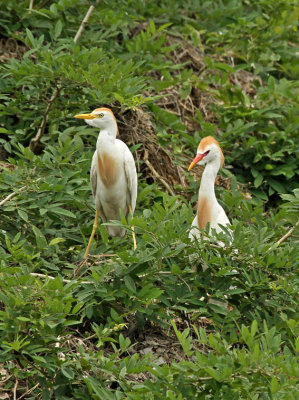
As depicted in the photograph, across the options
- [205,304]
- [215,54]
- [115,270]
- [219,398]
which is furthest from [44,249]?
[215,54]

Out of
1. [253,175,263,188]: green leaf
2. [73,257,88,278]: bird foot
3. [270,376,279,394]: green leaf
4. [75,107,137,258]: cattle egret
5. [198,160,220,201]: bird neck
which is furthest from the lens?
[253,175,263,188]: green leaf

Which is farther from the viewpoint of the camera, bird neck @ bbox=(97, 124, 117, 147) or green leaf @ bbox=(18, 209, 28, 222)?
bird neck @ bbox=(97, 124, 117, 147)

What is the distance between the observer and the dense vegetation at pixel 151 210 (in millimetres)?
3922

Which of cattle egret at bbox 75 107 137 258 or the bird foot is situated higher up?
cattle egret at bbox 75 107 137 258

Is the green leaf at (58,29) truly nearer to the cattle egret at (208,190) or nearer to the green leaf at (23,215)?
the cattle egret at (208,190)

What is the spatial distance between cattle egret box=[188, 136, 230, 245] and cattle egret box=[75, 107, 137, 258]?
404mm

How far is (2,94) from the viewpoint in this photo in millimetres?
6098

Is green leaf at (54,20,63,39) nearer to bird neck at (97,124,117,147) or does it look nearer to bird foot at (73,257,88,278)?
bird neck at (97,124,117,147)

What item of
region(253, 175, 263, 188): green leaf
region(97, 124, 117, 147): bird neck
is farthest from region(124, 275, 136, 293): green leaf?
region(253, 175, 263, 188): green leaf

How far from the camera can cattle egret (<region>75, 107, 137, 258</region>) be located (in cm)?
528

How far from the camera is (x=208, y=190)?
5430 mm

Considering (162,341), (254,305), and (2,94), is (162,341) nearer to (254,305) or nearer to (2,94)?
(254,305)

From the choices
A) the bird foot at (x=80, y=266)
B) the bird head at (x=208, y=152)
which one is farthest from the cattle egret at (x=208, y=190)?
the bird foot at (x=80, y=266)

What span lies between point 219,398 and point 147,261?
92 cm
